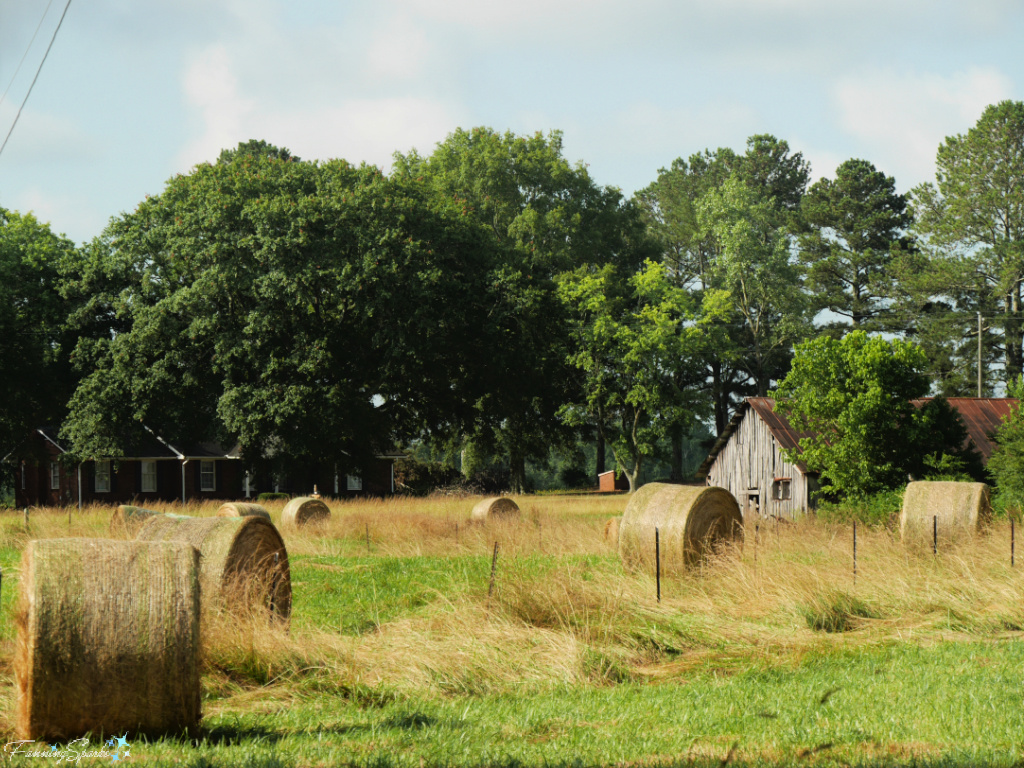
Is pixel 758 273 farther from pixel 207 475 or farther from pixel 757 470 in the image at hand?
pixel 207 475

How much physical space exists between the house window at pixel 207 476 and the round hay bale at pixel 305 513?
2435 cm

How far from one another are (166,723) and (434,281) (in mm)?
32733

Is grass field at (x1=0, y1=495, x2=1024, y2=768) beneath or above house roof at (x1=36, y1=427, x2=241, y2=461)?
beneath

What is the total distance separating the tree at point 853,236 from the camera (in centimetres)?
5831

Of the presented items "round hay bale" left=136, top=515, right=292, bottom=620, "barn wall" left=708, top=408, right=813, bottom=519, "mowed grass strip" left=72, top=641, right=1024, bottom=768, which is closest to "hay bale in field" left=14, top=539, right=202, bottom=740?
"mowed grass strip" left=72, top=641, right=1024, bottom=768

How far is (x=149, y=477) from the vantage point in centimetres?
4662

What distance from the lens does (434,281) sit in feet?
127

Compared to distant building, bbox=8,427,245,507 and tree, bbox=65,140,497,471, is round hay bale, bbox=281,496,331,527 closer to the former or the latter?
tree, bbox=65,140,497,471

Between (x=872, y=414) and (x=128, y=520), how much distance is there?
1805cm

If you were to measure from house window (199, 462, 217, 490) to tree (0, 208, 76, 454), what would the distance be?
7.44 metres

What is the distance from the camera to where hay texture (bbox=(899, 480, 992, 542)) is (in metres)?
18.3

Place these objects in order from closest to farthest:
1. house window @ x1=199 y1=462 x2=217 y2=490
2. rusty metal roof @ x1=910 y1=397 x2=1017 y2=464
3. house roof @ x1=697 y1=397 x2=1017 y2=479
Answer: rusty metal roof @ x1=910 y1=397 x2=1017 y2=464
house roof @ x1=697 y1=397 x2=1017 y2=479
house window @ x1=199 y1=462 x2=217 y2=490

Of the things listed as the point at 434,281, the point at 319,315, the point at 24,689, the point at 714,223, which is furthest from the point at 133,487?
the point at 24,689

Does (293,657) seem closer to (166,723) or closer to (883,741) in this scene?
(166,723)
